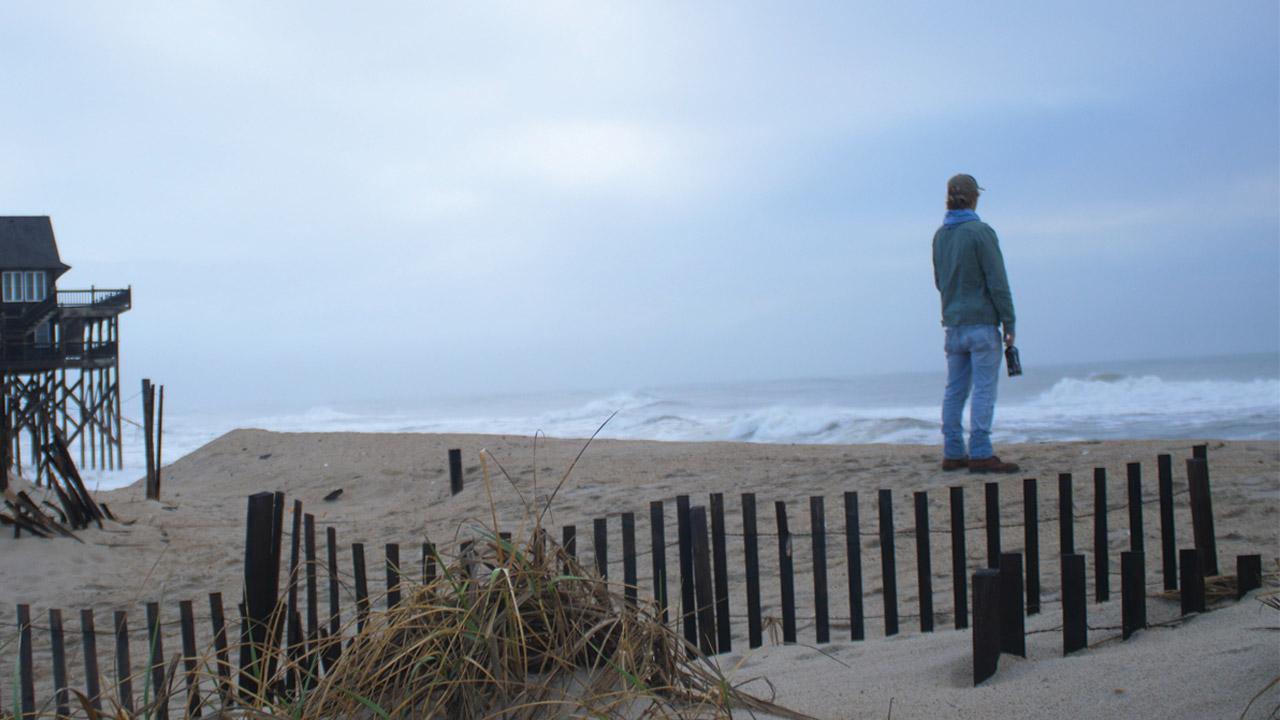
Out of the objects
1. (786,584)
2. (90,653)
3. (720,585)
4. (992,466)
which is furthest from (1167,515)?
(90,653)

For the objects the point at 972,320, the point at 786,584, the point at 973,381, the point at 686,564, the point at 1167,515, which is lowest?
the point at 786,584

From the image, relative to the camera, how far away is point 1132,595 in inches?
96.8

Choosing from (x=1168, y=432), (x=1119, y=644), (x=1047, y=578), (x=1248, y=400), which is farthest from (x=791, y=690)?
(x=1248, y=400)

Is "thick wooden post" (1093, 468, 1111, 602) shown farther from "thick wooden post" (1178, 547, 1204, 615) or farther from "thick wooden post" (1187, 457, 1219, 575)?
"thick wooden post" (1178, 547, 1204, 615)

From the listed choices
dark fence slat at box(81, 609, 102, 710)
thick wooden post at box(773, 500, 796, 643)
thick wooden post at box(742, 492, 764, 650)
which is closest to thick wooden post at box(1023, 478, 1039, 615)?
thick wooden post at box(773, 500, 796, 643)

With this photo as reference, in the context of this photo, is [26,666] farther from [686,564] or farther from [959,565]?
[959,565]

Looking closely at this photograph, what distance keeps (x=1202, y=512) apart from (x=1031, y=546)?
543 millimetres

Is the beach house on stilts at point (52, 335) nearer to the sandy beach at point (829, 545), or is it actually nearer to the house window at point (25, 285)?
the house window at point (25, 285)

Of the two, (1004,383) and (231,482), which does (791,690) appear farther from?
(1004,383)

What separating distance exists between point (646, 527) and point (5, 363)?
17765 millimetres

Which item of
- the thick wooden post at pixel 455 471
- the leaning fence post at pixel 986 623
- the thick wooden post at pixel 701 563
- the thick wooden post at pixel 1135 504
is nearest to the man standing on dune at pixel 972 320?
the thick wooden post at pixel 1135 504

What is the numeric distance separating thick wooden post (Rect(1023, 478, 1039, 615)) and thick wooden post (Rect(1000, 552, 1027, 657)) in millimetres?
748

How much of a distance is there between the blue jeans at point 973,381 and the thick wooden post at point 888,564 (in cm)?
308

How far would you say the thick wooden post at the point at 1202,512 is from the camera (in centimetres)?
296
